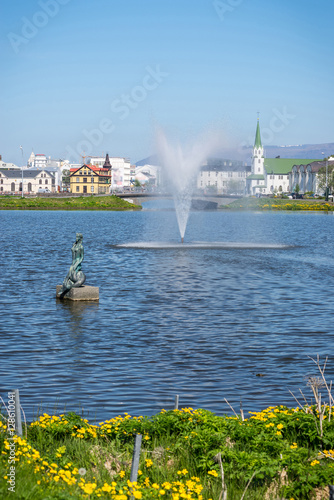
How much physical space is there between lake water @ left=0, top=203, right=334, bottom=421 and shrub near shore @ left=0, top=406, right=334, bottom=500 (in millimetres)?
2390

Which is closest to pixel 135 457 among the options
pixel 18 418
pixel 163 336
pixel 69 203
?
pixel 18 418

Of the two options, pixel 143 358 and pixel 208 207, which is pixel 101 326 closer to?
pixel 143 358

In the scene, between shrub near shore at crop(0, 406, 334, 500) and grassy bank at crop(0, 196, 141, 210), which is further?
grassy bank at crop(0, 196, 141, 210)

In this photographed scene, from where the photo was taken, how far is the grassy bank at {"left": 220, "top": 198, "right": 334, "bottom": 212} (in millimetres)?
164500

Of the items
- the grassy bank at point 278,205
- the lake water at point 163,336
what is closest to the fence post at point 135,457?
the lake water at point 163,336

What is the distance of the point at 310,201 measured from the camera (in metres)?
174

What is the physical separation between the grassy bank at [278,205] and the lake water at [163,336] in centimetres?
12374

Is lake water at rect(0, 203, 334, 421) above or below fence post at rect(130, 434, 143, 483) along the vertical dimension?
below

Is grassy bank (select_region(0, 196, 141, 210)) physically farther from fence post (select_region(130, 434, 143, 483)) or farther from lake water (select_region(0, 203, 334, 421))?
fence post (select_region(130, 434, 143, 483))

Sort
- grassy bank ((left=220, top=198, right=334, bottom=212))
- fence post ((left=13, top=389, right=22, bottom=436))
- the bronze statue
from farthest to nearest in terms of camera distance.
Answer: grassy bank ((left=220, top=198, right=334, bottom=212))
the bronze statue
fence post ((left=13, top=389, right=22, bottom=436))

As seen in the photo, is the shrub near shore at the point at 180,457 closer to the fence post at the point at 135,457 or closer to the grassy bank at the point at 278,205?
the fence post at the point at 135,457

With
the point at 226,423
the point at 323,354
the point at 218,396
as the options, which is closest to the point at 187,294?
the point at 323,354

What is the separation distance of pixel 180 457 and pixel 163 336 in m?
11.4

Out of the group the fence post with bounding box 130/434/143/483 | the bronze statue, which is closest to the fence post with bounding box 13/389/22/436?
the fence post with bounding box 130/434/143/483
